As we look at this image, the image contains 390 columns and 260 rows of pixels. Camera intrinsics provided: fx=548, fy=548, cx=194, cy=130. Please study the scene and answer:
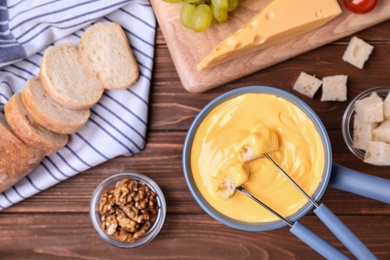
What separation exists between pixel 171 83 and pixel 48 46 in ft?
1.11

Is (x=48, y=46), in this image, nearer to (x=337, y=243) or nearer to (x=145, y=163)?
(x=145, y=163)

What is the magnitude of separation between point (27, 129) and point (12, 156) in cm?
8

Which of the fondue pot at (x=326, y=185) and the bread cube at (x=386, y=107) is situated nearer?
the fondue pot at (x=326, y=185)

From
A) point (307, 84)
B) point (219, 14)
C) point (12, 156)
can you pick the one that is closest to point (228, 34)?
point (219, 14)

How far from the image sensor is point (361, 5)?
4.24 feet

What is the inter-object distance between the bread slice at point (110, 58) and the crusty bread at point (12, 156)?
0.25 meters

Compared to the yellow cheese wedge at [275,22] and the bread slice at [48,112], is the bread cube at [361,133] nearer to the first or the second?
the yellow cheese wedge at [275,22]

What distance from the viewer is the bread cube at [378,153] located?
4.25 feet

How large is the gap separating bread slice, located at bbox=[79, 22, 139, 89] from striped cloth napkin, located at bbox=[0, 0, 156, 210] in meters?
0.03

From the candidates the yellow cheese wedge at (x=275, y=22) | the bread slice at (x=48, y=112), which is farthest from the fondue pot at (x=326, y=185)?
the bread slice at (x=48, y=112)

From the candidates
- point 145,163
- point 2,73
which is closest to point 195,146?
point 145,163

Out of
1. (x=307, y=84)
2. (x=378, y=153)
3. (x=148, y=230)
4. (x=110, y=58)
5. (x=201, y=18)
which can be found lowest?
(x=148, y=230)

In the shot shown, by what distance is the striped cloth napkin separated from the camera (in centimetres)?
138

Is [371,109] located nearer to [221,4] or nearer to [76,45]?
[221,4]
